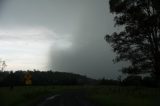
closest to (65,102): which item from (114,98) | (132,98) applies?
(114,98)

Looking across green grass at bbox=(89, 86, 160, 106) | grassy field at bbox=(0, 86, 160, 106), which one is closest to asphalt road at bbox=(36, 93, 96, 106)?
grassy field at bbox=(0, 86, 160, 106)

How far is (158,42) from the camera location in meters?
42.4

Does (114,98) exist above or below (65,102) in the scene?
above

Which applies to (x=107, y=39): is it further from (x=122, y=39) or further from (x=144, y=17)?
(x=144, y=17)

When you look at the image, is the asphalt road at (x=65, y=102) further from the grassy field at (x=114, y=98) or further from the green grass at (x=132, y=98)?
the green grass at (x=132, y=98)

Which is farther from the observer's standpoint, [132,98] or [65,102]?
[132,98]

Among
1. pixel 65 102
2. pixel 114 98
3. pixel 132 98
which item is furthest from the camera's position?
pixel 114 98

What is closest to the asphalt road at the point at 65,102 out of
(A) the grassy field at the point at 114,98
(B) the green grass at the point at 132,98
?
(A) the grassy field at the point at 114,98

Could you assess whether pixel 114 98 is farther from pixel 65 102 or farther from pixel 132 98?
pixel 65 102

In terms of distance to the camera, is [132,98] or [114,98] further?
[114,98]

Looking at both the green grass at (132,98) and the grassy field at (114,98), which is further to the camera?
the grassy field at (114,98)

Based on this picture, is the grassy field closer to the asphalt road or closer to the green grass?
the green grass

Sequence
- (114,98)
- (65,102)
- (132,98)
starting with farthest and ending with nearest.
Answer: (114,98), (132,98), (65,102)

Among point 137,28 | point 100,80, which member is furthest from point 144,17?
point 100,80
